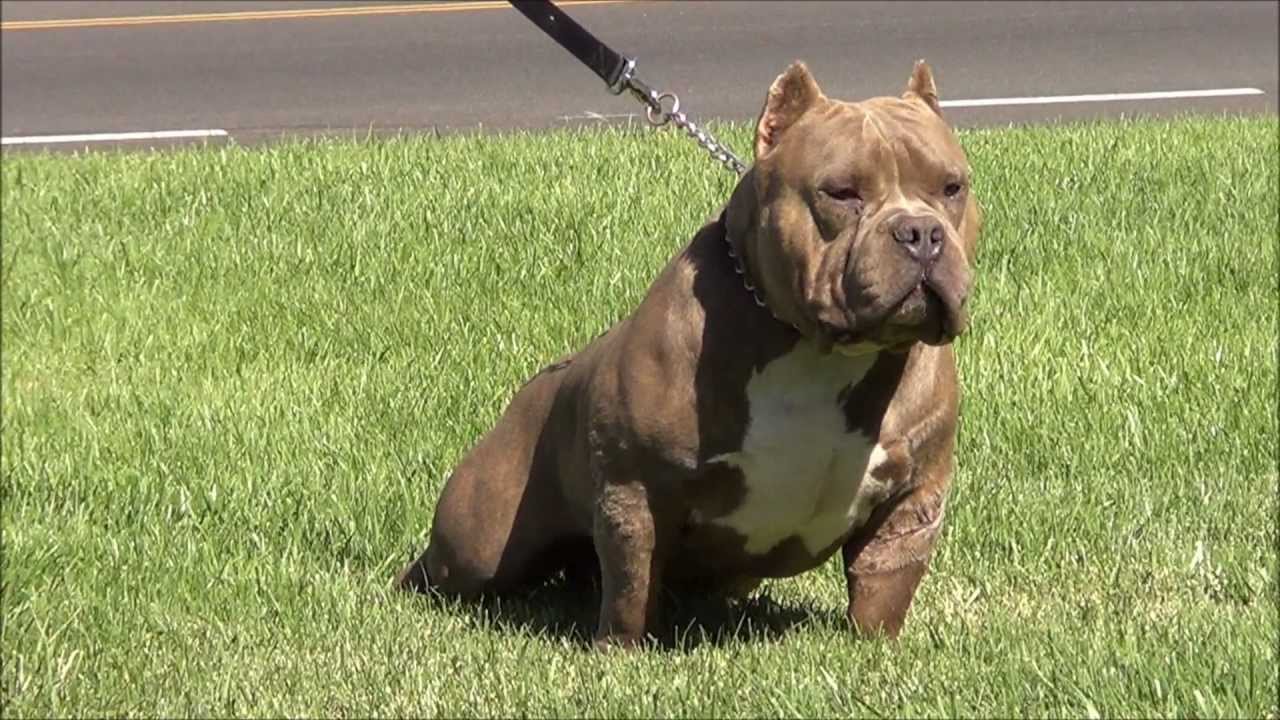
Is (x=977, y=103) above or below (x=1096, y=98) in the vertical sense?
below

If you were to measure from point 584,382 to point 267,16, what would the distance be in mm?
12593

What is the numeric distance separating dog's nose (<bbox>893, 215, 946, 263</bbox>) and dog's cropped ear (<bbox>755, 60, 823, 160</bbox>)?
1.56 feet

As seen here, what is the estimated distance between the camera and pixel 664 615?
203 inches

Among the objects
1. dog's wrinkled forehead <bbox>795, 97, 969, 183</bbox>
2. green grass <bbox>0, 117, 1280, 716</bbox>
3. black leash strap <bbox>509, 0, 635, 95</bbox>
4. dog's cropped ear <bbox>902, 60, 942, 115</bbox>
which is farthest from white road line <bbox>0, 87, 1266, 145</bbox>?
dog's wrinkled forehead <bbox>795, 97, 969, 183</bbox>

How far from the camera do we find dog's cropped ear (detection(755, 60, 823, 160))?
14.4 ft

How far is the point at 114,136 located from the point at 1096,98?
6.16 m

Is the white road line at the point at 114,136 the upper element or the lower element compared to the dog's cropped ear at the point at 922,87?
lower

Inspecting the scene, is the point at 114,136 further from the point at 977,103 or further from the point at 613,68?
the point at 613,68

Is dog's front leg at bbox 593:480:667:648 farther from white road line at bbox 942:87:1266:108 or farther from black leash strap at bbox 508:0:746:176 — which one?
white road line at bbox 942:87:1266:108

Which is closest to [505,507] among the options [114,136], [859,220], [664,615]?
[664,615]

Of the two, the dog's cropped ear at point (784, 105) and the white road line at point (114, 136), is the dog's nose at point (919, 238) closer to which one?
the dog's cropped ear at point (784, 105)

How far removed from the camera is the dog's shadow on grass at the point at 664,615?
201 inches

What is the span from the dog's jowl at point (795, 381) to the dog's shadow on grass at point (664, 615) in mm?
192

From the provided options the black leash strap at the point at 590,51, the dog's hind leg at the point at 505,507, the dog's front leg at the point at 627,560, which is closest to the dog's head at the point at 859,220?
the dog's front leg at the point at 627,560
